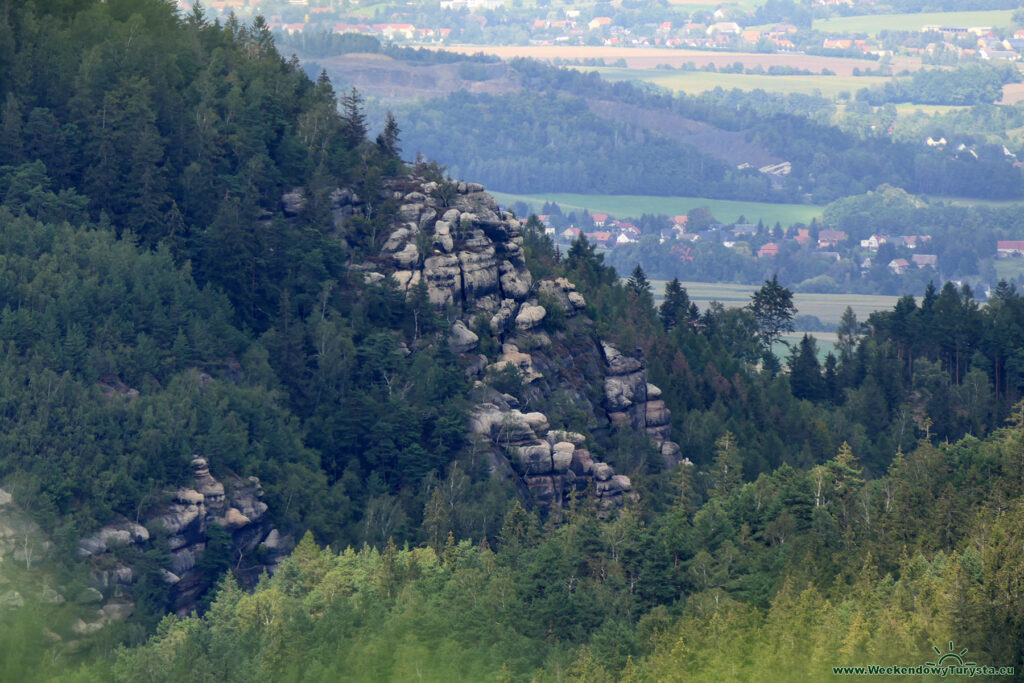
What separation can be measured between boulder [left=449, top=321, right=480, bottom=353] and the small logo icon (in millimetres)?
54454

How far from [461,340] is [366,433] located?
1002 centimetres

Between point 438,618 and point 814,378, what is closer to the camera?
point 438,618

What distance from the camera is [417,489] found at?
117500 mm

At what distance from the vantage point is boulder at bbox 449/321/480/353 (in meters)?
126

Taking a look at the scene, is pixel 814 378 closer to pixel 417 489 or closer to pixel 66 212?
pixel 417 489

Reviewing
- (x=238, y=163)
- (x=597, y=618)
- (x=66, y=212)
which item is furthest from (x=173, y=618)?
(x=238, y=163)

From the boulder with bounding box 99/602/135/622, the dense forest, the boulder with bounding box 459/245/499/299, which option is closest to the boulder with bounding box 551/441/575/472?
the dense forest

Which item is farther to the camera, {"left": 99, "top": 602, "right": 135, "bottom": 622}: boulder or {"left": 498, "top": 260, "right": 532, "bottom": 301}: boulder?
{"left": 498, "top": 260, "right": 532, "bottom": 301}: boulder

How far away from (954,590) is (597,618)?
719 inches

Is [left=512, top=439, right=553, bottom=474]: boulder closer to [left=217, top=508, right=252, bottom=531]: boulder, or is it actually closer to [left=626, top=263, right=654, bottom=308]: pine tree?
[left=217, top=508, right=252, bottom=531]: boulder

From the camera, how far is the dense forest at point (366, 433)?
3406 inches

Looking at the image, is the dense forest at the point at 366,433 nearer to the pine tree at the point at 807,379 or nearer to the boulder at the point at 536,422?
the pine tree at the point at 807,379

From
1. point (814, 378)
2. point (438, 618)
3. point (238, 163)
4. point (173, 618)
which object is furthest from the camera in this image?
point (814, 378)

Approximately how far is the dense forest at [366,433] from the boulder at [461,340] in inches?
33.6
